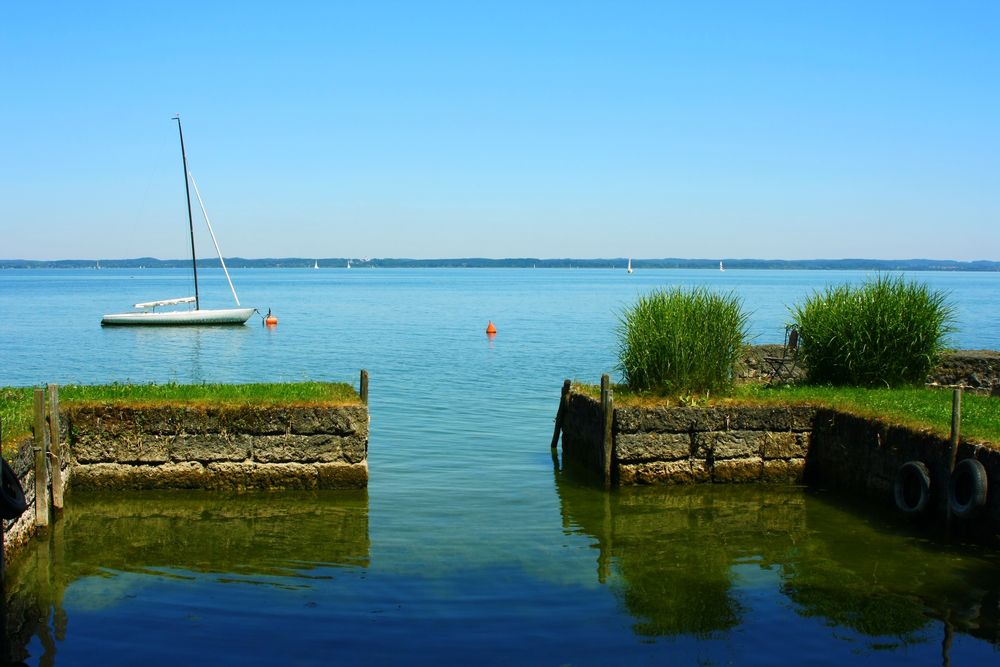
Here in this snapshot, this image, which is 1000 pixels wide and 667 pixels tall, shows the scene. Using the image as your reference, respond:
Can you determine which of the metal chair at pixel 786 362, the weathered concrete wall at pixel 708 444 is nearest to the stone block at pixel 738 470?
the weathered concrete wall at pixel 708 444

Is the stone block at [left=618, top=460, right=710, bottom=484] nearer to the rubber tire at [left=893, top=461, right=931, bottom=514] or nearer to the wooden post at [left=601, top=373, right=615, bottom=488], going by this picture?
the wooden post at [left=601, top=373, right=615, bottom=488]

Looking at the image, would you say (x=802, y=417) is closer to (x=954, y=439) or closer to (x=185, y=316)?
(x=954, y=439)

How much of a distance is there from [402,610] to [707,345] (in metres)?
9.51

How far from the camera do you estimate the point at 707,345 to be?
1873 cm

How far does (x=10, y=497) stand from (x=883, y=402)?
14486mm

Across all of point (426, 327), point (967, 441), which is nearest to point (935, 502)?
point (967, 441)

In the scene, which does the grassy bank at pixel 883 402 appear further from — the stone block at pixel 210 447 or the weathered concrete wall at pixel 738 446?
the stone block at pixel 210 447

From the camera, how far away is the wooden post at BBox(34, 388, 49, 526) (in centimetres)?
1416

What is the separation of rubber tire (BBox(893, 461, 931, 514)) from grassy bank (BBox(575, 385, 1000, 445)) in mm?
654

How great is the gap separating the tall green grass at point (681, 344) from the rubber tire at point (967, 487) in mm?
5636

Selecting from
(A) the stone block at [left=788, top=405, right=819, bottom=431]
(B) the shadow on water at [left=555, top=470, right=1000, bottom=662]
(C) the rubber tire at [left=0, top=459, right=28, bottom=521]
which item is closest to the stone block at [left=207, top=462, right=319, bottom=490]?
(B) the shadow on water at [left=555, top=470, right=1000, bottom=662]

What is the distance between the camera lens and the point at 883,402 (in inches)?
700

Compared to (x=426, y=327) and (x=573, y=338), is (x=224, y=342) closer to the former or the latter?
(x=426, y=327)

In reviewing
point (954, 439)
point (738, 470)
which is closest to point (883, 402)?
point (738, 470)
